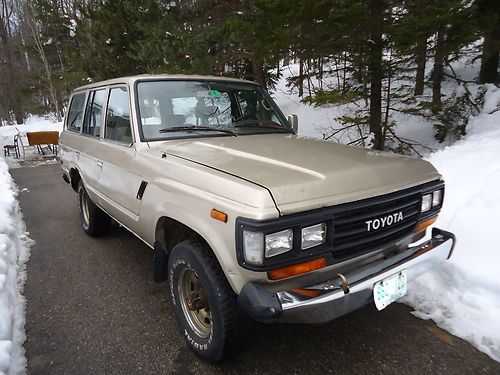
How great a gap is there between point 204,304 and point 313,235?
3.20 ft

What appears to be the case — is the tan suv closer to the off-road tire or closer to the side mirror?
the side mirror

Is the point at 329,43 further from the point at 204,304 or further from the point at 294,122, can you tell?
the point at 204,304

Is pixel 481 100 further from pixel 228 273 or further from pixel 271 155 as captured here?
pixel 228 273

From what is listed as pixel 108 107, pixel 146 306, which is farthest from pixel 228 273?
pixel 108 107

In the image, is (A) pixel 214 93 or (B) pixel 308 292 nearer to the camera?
(B) pixel 308 292

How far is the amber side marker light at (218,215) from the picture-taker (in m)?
1.88

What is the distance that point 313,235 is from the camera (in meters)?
1.88

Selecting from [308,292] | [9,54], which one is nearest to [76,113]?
[308,292]

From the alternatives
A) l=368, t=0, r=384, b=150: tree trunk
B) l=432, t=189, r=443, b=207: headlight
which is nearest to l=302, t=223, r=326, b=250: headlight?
l=432, t=189, r=443, b=207: headlight

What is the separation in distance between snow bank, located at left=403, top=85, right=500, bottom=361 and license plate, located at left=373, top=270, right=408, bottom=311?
0.86 meters

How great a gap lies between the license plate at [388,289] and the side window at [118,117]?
88.7 inches

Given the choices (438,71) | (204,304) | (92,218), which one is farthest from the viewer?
(438,71)

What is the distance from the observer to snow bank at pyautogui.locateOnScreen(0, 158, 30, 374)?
2316mm

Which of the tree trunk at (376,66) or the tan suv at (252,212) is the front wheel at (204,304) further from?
the tree trunk at (376,66)
